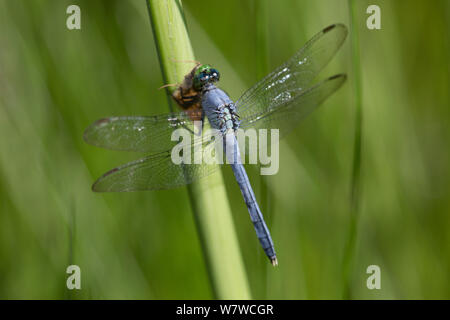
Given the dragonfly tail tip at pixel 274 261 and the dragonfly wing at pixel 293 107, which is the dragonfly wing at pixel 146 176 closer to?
the dragonfly wing at pixel 293 107

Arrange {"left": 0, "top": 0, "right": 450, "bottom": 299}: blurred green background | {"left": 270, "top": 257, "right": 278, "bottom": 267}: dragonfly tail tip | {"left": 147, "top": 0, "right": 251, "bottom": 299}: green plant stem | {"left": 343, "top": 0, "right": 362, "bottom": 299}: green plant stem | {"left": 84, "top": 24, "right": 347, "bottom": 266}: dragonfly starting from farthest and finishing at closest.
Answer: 1. {"left": 0, "top": 0, "right": 450, "bottom": 299}: blurred green background
2. {"left": 270, "top": 257, "right": 278, "bottom": 267}: dragonfly tail tip
3. {"left": 84, "top": 24, "right": 347, "bottom": 266}: dragonfly
4. {"left": 343, "top": 0, "right": 362, "bottom": 299}: green plant stem
5. {"left": 147, "top": 0, "right": 251, "bottom": 299}: green plant stem

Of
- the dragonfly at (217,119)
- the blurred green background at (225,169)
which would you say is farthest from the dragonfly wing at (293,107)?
the blurred green background at (225,169)

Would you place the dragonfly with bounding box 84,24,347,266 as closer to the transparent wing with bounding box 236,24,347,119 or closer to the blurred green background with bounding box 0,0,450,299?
the transparent wing with bounding box 236,24,347,119

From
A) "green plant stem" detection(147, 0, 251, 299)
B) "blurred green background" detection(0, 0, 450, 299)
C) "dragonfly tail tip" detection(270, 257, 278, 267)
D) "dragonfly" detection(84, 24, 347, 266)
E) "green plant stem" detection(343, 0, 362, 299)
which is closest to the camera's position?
"green plant stem" detection(147, 0, 251, 299)

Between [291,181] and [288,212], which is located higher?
[291,181]

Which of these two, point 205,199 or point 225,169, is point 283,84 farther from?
point 205,199

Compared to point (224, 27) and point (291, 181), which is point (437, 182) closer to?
point (291, 181)

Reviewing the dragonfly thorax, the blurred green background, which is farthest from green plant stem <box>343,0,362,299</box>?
the dragonfly thorax
